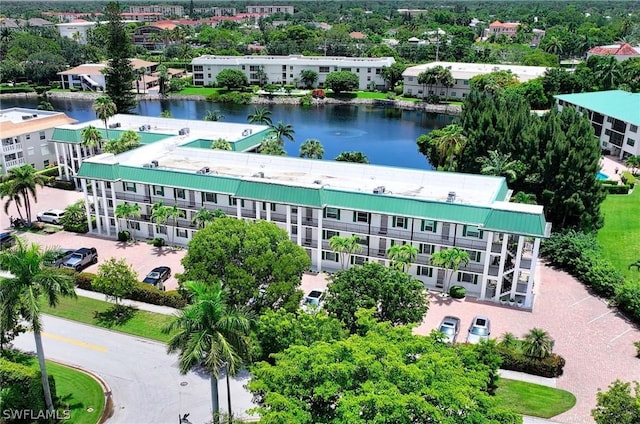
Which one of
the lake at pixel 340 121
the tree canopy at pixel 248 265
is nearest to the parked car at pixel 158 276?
the tree canopy at pixel 248 265

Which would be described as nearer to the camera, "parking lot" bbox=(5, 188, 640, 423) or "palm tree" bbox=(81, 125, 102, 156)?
"parking lot" bbox=(5, 188, 640, 423)

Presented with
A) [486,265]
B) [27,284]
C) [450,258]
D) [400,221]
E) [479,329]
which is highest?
[27,284]

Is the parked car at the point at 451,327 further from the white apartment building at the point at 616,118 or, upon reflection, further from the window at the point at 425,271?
the white apartment building at the point at 616,118

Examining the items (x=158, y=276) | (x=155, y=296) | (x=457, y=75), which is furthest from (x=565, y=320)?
(x=457, y=75)

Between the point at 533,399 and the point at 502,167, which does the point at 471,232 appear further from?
the point at 533,399

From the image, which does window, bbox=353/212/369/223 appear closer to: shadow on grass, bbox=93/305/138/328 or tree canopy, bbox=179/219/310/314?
tree canopy, bbox=179/219/310/314

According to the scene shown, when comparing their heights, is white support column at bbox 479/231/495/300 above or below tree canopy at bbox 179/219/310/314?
below

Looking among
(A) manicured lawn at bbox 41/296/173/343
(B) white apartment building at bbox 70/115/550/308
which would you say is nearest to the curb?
(A) manicured lawn at bbox 41/296/173/343

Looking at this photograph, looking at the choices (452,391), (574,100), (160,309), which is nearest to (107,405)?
(160,309)
